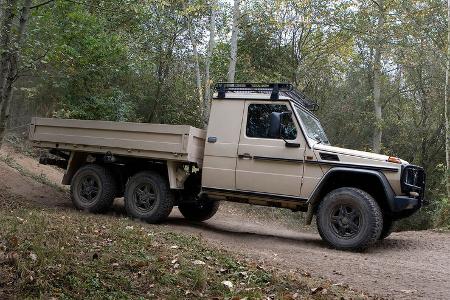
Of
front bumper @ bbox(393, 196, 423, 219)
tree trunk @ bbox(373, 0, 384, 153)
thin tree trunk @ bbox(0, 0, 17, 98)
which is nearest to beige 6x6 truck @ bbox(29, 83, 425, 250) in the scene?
front bumper @ bbox(393, 196, 423, 219)

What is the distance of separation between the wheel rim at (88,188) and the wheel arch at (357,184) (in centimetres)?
414

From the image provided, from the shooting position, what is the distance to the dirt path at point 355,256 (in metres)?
5.30

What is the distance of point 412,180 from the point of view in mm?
7387

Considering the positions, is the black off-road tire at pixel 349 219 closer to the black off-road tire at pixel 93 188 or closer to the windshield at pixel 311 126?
the windshield at pixel 311 126

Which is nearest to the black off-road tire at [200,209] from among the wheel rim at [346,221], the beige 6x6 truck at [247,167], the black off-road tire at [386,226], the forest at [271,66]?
the beige 6x6 truck at [247,167]

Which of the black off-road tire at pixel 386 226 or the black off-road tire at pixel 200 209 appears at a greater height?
the black off-road tire at pixel 386 226

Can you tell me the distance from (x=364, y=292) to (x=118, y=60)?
36.5 feet

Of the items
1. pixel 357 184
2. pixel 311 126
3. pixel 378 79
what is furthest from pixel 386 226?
pixel 378 79

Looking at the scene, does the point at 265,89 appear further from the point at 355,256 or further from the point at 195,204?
the point at 355,256

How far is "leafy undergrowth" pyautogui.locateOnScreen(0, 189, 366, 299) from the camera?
168 inches

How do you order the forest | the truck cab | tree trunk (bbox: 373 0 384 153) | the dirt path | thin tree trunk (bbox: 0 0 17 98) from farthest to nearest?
tree trunk (bbox: 373 0 384 153), the forest, thin tree trunk (bbox: 0 0 17 98), the truck cab, the dirt path

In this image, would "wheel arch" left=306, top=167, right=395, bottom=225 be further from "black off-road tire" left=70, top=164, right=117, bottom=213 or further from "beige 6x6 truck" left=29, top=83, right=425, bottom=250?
"black off-road tire" left=70, top=164, right=117, bottom=213

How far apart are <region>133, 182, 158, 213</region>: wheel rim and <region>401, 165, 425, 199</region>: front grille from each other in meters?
4.16

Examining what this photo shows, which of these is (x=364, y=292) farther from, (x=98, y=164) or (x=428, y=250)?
(x=98, y=164)
